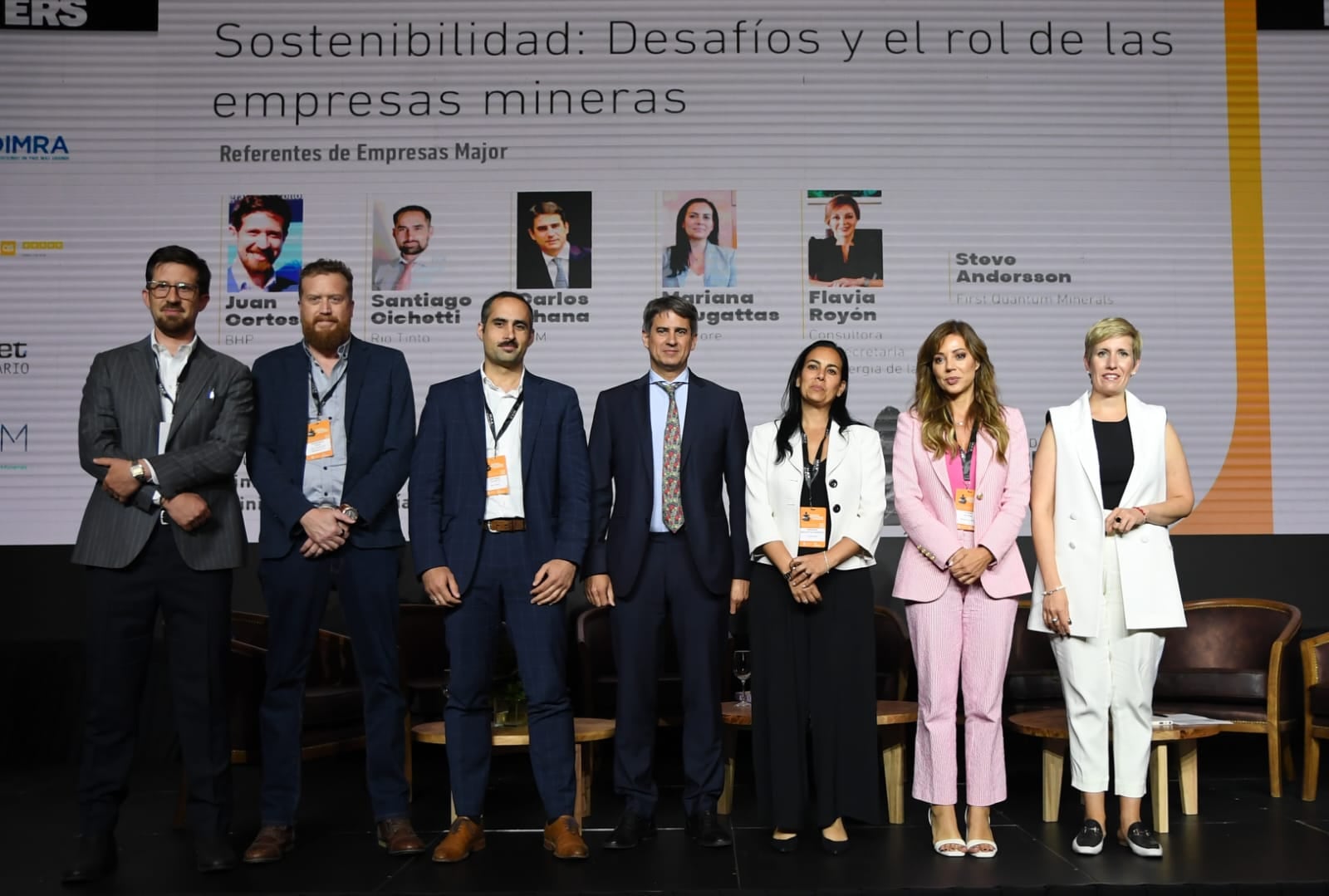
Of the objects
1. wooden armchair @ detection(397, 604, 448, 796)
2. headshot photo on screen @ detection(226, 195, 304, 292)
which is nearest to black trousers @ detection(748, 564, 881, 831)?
wooden armchair @ detection(397, 604, 448, 796)

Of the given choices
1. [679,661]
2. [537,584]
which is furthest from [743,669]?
[537,584]

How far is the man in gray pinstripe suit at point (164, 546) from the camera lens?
3.45 meters

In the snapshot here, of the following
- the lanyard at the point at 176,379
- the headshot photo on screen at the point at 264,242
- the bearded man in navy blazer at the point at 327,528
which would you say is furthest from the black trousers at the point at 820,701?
the headshot photo on screen at the point at 264,242

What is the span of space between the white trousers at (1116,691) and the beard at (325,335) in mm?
2499

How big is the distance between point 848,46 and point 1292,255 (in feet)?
8.05

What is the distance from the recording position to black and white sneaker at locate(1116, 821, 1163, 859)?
3549mm

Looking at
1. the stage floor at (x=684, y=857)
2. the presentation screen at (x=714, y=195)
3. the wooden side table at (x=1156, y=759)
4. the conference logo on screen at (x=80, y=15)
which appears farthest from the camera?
the conference logo on screen at (x=80, y=15)

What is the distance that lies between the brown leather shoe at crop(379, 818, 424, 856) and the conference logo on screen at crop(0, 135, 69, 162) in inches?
159

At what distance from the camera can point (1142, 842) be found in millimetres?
3566

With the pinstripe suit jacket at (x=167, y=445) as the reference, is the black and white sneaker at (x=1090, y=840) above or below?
below

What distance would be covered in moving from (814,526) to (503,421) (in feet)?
3.40

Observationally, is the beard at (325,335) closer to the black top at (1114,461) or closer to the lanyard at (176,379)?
the lanyard at (176,379)

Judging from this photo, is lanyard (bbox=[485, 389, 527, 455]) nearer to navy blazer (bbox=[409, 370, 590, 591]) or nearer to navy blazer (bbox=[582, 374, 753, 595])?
navy blazer (bbox=[409, 370, 590, 591])

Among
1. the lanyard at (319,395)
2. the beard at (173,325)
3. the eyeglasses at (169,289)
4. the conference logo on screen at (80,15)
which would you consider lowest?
the lanyard at (319,395)
